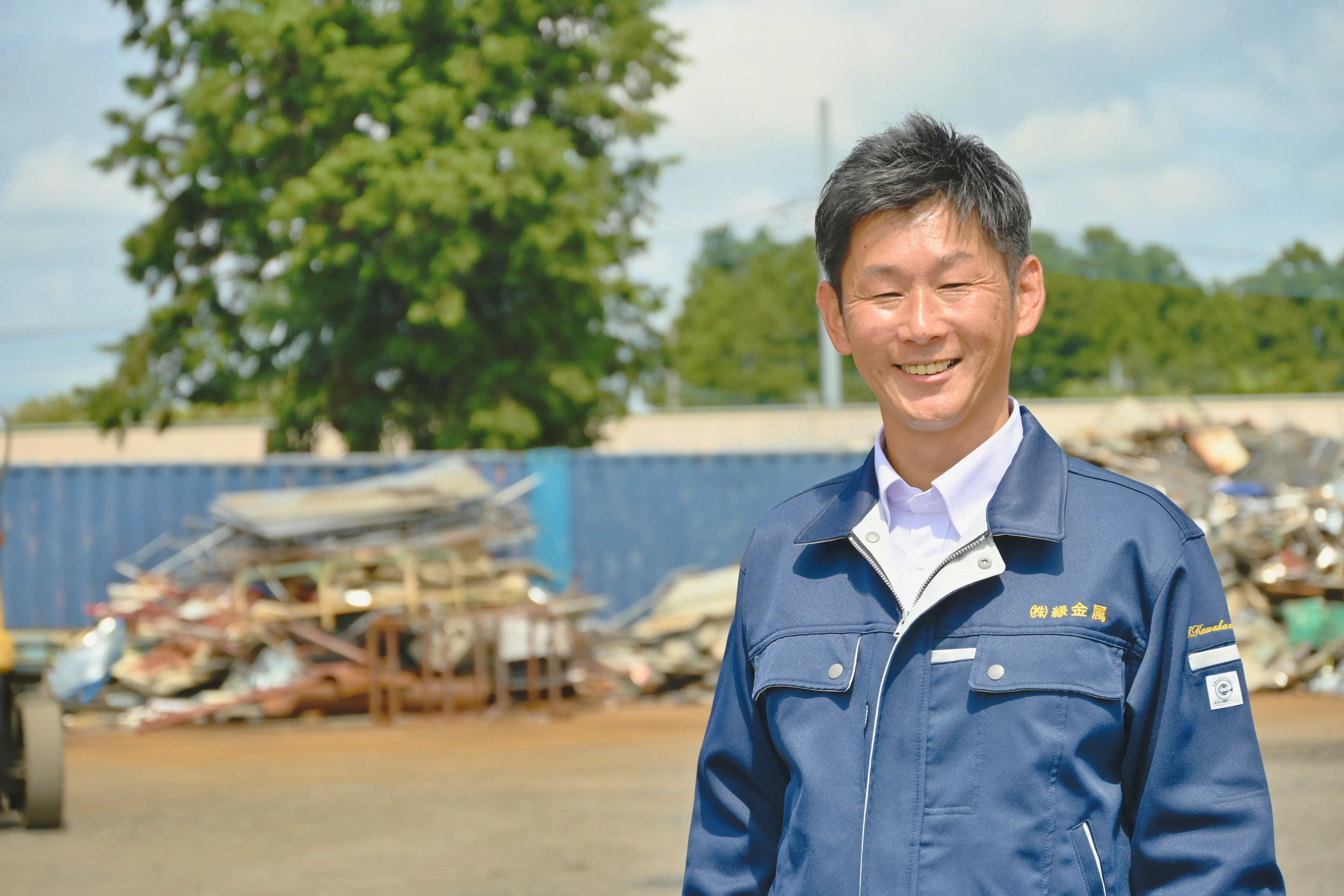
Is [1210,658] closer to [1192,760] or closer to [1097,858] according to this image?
[1192,760]

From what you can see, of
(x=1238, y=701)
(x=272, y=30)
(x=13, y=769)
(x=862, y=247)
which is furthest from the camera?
(x=272, y=30)

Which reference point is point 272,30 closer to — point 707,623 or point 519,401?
point 519,401

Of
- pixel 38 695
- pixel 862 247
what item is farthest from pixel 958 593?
pixel 38 695

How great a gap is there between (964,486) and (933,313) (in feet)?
0.81

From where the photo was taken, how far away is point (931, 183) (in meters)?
1.93

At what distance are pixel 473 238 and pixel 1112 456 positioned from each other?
10.9 meters

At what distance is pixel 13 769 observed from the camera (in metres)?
8.29

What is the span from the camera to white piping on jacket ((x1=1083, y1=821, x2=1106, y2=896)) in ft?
5.84

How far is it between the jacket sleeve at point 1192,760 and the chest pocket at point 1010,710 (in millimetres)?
55

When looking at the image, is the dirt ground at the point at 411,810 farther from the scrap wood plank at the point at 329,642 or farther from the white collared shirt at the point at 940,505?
the white collared shirt at the point at 940,505

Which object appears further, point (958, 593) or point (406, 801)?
point (406, 801)

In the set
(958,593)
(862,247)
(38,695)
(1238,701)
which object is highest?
(862,247)

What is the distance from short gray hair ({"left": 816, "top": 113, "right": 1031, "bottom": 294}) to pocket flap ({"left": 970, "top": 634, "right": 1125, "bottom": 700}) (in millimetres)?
529

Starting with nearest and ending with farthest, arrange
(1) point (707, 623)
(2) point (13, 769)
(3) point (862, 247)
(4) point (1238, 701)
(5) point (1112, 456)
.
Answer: (4) point (1238, 701), (3) point (862, 247), (2) point (13, 769), (1) point (707, 623), (5) point (1112, 456)
